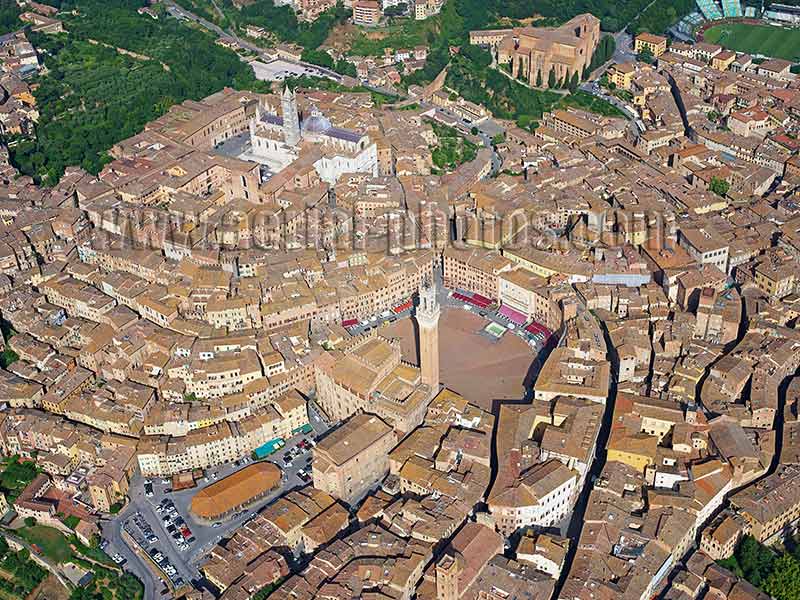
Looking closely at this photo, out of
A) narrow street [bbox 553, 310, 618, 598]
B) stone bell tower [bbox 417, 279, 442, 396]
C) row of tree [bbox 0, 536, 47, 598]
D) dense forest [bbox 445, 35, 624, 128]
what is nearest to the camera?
narrow street [bbox 553, 310, 618, 598]

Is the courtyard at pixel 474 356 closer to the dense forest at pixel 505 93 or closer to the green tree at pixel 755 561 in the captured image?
the green tree at pixel 755 561

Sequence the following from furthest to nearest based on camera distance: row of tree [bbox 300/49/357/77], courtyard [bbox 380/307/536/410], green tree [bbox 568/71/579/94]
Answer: row of tree [bbox 300/49/357/77]
green tree [bbox 568/71/579/94]
courtyard [bbox 380/307/536/410]

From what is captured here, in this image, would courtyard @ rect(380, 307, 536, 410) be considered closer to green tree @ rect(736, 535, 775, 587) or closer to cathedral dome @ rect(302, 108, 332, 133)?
green tree @ rect(736, 535, 775, 587)

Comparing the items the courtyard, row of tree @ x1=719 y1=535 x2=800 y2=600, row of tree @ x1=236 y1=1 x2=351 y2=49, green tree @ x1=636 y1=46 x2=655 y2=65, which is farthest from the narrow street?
row of tree @ x1=236 y1=1 x2=351 y2=49

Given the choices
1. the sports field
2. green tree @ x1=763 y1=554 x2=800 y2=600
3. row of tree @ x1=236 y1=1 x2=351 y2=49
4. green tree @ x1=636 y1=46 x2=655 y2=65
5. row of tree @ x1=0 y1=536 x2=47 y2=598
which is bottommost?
row of tree @ x1=0 y1=536 x2=47 y2=598

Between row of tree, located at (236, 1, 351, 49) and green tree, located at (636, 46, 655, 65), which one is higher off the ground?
row of tree, located at (236, 1, 351, 49)

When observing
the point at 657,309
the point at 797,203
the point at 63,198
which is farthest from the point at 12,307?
the point at 797,203

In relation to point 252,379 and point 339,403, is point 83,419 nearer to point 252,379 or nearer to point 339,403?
point 252,379
